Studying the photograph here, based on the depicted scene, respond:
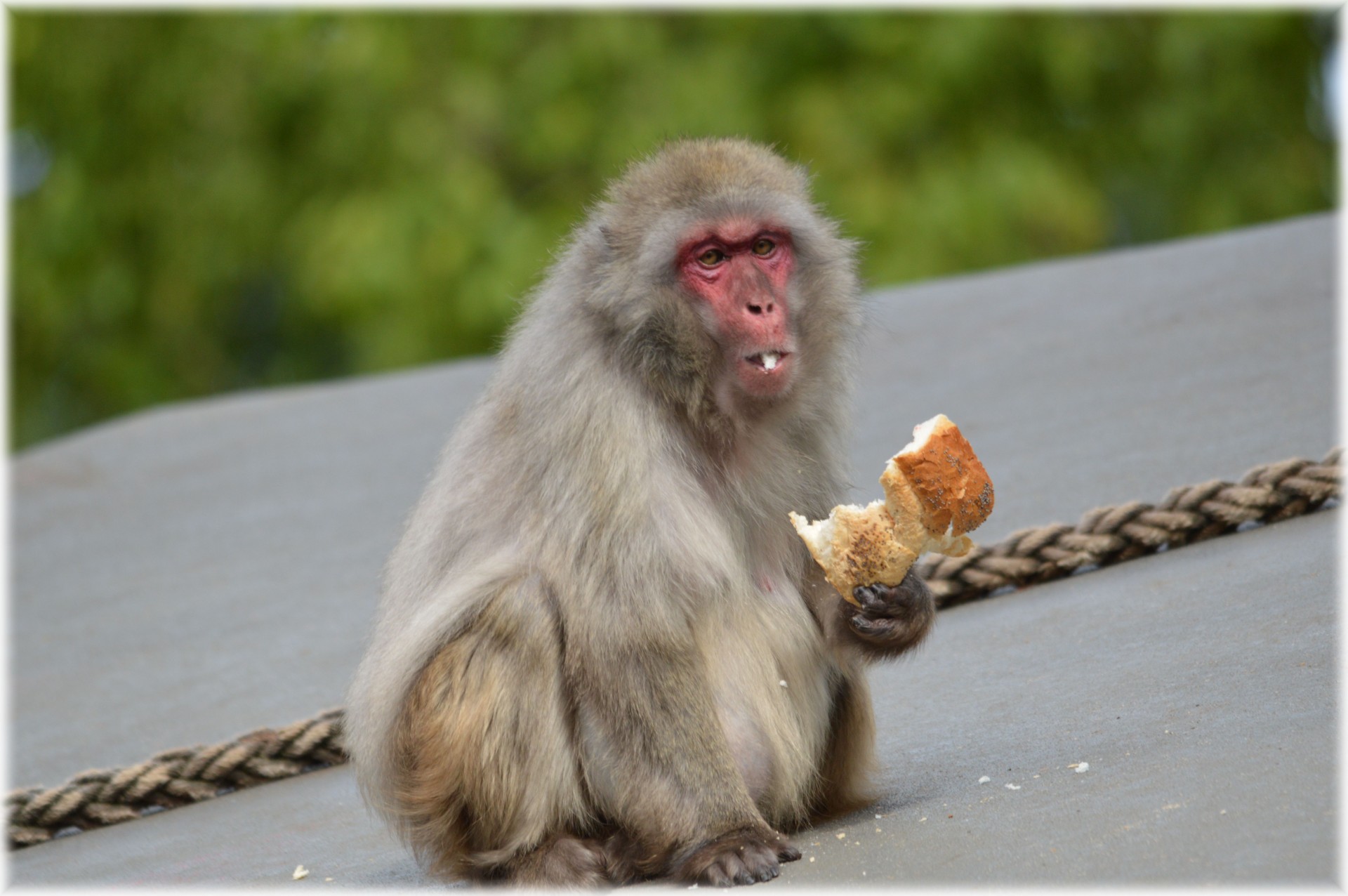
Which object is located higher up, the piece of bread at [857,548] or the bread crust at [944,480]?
the bread crust at [944,480]

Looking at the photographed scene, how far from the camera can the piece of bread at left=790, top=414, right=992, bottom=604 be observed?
3580 mm

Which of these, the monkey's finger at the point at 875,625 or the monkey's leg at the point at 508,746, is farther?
the monkey's finger at the point at 875,625

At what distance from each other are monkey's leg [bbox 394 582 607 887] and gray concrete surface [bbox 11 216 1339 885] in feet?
1.53

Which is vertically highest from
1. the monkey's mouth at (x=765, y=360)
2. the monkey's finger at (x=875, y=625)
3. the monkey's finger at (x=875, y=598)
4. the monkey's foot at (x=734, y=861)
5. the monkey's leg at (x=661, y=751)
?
the monkey's mouth at (x=765, y=360)

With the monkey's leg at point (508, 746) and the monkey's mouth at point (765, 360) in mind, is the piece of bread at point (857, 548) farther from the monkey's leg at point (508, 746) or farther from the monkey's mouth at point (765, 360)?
the monkey's leg at point (508, 746)

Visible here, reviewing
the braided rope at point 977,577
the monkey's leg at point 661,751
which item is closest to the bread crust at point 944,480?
the monkey's leg at point 661,751

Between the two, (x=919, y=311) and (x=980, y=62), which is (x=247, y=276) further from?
(x=919, y=311)

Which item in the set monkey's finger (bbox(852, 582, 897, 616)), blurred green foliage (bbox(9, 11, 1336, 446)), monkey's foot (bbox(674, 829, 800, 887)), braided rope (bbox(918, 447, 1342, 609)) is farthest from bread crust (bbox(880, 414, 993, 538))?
blurred green foliage (bbox(9, 11, 1336, 446))

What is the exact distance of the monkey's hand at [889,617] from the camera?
12.2 ft

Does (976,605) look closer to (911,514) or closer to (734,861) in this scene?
(911,514)

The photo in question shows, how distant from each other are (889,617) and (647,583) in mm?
625

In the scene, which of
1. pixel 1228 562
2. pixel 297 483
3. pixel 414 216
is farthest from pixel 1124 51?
pixel 1228 562

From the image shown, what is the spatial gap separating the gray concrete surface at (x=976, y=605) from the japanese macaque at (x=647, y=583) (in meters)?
0.32

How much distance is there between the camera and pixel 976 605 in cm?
543
